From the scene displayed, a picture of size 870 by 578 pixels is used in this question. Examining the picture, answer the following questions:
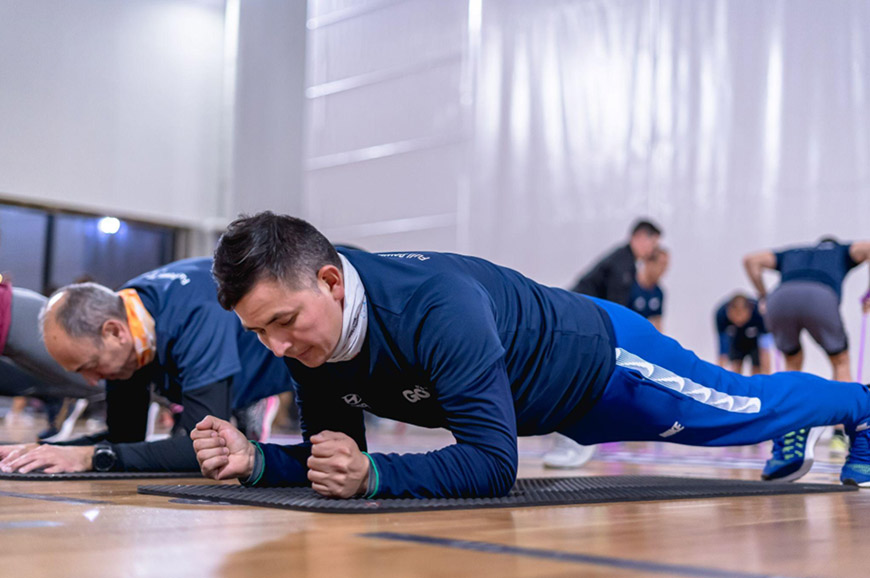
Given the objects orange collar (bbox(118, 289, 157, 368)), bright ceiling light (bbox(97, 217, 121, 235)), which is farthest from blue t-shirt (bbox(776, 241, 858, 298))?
bright ceiling light (bbox(97, 217, 121, 235))

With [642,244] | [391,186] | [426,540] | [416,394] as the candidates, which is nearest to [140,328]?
[416,394]

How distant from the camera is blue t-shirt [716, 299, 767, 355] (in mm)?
6500

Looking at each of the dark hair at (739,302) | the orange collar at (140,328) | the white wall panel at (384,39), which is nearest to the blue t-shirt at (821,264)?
the dark hair at (739,302)

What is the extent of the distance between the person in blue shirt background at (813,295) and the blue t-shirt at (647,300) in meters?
→ 1.49

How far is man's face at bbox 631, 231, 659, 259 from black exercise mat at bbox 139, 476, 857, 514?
114 inches

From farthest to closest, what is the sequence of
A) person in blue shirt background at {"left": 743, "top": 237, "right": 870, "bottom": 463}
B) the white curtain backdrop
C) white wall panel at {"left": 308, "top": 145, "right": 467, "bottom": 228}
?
white wall panel at {"left": 308, "top": 145, "right": 467, "bottom": 228} → the white curtain backdrop → person in blue shirt background at {"left": 743, "top": 237, "right": 870, "bottom": 463}

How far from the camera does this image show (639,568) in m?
1.00

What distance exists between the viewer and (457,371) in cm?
148

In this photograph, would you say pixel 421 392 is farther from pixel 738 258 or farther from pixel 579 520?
pixel 738 258

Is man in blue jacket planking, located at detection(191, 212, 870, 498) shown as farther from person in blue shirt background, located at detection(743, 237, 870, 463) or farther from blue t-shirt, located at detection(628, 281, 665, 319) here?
blue t-shirt, located at detection(628, 281, 665, 319)

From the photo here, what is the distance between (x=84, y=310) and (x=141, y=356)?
197mm

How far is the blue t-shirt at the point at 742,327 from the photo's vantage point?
6500mm

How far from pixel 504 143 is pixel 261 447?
678 centimetres

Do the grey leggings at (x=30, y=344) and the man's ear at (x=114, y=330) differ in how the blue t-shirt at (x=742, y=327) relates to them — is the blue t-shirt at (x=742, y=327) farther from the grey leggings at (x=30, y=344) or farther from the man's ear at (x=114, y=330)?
the man's ear at (x=114, y=330)
